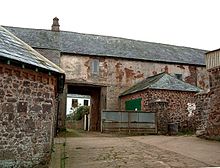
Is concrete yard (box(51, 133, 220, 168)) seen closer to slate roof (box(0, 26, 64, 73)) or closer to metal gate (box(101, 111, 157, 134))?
slate roof (box(0, 26, 64, 73))

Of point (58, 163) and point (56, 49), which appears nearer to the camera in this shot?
point (58, 163)

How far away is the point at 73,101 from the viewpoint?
44188 mm

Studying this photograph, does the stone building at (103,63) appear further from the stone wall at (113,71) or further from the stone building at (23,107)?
the stone building at (23,107)

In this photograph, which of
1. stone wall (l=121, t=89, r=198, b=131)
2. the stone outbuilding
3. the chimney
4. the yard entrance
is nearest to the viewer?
the stone outbuilding

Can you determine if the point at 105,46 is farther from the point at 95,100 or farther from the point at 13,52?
the point at 13,52

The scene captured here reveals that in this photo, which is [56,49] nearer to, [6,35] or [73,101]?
[6,35]

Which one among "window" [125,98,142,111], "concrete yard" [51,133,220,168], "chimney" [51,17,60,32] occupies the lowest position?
"concrete yard" [51,133,220,168]

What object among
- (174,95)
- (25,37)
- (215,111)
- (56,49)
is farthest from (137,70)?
(215,111)

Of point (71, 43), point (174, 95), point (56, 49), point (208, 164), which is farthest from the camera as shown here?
point (71, 43)

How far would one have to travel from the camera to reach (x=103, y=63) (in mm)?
25281

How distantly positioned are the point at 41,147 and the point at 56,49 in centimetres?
1485

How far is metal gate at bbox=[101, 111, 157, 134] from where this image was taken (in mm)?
19594

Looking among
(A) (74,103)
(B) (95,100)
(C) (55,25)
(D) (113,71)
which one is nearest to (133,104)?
(D) (113,71)

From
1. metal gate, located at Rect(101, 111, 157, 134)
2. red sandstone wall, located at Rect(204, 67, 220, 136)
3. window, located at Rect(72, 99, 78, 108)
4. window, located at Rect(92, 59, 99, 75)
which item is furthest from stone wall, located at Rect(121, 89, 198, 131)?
window, located at Rect(72, 99, 78, 108)
